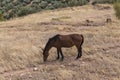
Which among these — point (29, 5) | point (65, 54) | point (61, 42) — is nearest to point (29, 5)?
point (29, 5)

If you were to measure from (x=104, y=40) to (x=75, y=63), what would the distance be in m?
3.22

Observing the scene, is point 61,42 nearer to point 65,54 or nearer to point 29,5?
point 65,54

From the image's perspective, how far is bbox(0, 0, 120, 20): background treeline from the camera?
35.9 metres

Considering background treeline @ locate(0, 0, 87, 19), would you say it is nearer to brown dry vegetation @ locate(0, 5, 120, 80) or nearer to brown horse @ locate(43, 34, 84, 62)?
brown dry vegetation @ locate(0, 5, 120, 80)

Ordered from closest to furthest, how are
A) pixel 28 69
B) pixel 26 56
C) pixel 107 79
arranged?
pixel 107 79 < pixel 28 69 < pixel 26 56

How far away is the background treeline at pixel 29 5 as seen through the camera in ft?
118

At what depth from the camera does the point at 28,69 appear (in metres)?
14.4

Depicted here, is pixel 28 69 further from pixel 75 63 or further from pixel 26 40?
pixel 26 40

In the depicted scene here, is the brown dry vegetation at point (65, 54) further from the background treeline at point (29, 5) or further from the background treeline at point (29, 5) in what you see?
the background treeline at point (29, 5)

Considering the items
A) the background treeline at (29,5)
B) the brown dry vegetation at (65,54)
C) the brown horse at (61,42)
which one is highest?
the brown horse at (61,42)

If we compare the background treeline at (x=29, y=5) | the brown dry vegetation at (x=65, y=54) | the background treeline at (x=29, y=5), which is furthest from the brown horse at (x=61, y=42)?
the background treeline at (x=29, y=5)

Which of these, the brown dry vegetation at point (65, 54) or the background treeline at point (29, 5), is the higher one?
the brown dry vegetation at point (65, 54)

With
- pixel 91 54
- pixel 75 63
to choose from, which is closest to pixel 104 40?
pixel 91 54

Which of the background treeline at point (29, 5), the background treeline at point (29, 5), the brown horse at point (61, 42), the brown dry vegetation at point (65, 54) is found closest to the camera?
the brown dry vegetation at point (65, 54)
